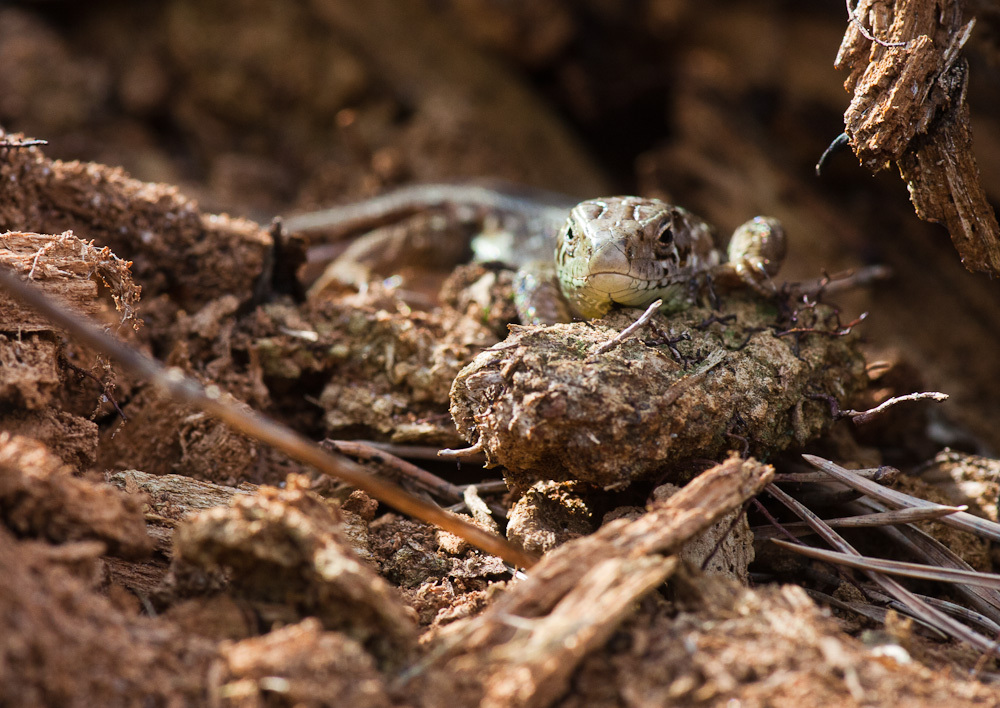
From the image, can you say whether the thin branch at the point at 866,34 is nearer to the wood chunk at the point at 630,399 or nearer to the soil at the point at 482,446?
the soil at the point at 482,446

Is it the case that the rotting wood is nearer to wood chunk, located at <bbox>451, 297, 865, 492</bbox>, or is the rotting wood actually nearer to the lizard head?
wood chunk, located at <bbox>451, 297, 865, 492</bbox>

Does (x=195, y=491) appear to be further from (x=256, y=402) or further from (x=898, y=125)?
(x=898, y=125)

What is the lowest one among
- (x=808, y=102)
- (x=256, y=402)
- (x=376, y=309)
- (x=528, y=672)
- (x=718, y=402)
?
(x=528, y=672)

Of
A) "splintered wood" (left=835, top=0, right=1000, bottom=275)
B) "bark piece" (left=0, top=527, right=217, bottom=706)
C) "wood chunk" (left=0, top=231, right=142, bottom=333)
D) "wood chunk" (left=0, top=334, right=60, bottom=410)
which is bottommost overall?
"bark piece" (left=0, top=527, right=217, bottom=706)

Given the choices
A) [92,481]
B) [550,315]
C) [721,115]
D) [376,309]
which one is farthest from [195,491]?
[721,115]

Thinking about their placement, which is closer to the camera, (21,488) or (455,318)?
(21,488)

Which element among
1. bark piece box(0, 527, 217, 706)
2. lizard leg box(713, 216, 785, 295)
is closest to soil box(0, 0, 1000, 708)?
bark piece box(0, 527, 217, 706)
